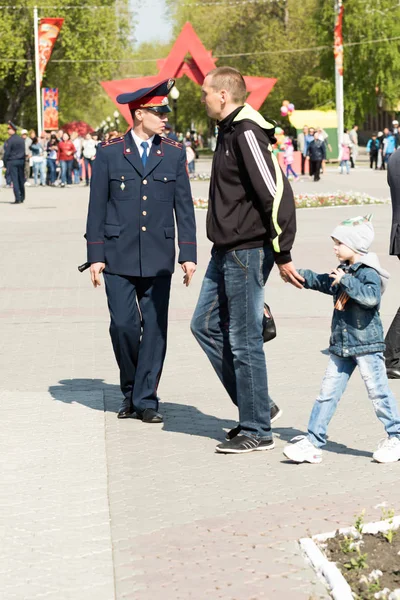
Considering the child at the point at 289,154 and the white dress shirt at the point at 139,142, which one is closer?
the white dress shirt at the point at 139,142

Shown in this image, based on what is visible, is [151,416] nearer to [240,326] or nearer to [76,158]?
[240,326]

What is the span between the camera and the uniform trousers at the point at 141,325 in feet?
23.3

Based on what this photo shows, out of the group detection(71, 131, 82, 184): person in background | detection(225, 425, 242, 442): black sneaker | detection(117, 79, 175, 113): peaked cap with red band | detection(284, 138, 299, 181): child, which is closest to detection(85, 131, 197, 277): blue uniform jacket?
detection(117, 79, 175, 113): peaked cap with red band

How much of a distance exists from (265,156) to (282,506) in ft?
5.71

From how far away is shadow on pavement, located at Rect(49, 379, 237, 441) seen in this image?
22.9 ft

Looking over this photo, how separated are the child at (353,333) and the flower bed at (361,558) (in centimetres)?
116

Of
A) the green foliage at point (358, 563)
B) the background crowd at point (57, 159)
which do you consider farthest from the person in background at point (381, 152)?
the green foliage at point (358, 563)

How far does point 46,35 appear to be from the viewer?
55188 millimetres

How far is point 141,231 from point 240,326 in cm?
106

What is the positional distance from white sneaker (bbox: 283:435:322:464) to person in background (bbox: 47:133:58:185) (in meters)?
34.7

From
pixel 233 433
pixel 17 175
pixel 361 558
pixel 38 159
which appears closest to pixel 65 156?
pixel 38 159

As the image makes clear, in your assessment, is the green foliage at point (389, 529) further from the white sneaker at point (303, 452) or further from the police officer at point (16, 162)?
the police officer at point (16, 162)

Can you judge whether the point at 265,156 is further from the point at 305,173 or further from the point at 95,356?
the point at 305,173

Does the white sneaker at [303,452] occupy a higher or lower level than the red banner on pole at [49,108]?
lower
